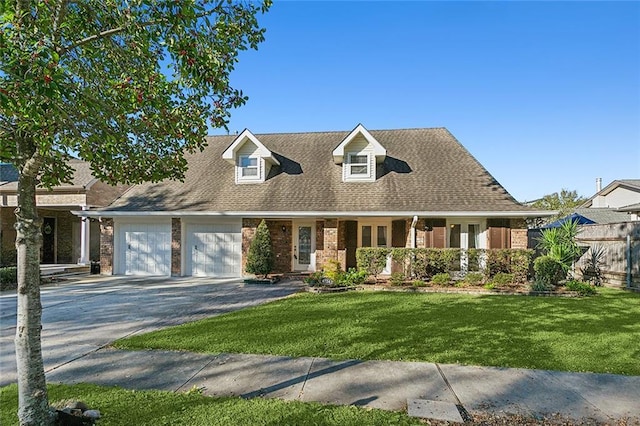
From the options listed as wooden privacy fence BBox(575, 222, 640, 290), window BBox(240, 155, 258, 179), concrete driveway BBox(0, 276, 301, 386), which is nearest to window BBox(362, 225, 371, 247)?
concrete driveway BBox(0, 276, 301, 386)

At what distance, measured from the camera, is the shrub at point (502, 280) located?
11.0 metres

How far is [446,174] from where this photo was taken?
1488 centimetres

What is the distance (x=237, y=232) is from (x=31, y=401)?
11.6 meters

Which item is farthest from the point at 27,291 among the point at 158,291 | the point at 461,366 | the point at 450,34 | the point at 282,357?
the point at 450,34

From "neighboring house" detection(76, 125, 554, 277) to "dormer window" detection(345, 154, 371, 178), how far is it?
0.05 meters

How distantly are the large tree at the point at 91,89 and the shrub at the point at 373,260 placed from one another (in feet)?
28.2

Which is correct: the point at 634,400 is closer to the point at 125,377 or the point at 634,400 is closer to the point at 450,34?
the point at 125,377

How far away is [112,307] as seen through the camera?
8586mm

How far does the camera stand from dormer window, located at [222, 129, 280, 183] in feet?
50.1

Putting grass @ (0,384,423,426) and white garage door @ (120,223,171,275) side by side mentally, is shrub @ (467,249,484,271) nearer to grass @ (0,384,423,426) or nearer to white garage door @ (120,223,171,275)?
grass @ (0,384,423,426)

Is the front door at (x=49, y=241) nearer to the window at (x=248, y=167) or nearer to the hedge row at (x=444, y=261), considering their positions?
the window at (x=248, y=167)

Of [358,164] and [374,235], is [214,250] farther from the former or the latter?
[358,164]

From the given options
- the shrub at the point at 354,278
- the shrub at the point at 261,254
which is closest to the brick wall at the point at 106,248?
the shrub at the point at 261,254

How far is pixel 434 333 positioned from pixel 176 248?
11784 mm
